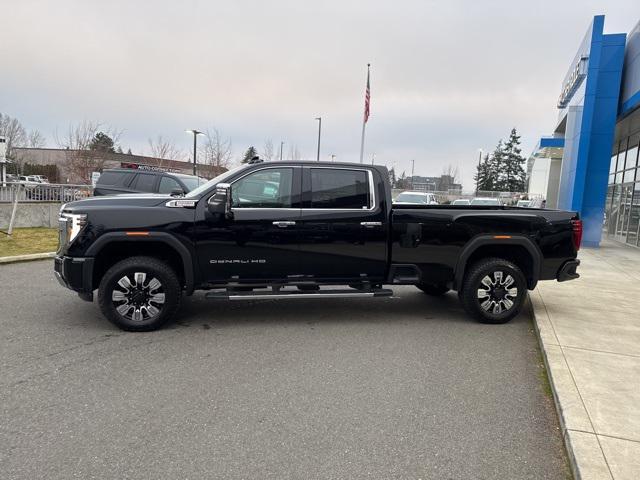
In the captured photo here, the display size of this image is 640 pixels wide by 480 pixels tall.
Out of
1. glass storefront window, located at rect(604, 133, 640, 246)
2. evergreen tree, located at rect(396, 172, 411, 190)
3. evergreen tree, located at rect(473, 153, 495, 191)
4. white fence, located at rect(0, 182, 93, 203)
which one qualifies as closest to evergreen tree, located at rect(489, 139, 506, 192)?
evergreen tree, located at rect(473, 153, 495, 191)

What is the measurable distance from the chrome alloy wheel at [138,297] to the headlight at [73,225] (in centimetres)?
72

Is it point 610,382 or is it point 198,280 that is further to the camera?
point 198,280

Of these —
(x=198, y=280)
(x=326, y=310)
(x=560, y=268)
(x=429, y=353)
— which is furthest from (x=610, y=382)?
(x=198, y=280)

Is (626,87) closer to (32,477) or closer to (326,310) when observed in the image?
(326,310)

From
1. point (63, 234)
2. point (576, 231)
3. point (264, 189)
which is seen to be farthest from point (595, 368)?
point (63, 234)

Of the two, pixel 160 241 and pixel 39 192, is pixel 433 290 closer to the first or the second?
pixel 160 241

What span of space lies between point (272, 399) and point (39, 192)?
14.1 meters

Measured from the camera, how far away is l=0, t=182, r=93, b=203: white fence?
1377cm

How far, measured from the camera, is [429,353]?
5.06 meters

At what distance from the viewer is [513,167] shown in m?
81.1

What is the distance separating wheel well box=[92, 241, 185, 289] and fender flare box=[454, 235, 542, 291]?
345 centimetres

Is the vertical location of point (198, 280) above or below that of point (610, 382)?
above

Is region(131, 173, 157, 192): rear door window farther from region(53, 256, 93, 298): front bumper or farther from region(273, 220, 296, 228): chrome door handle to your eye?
region(273, 220, 296, 228): chrome door handle

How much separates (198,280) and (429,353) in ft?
8.96
